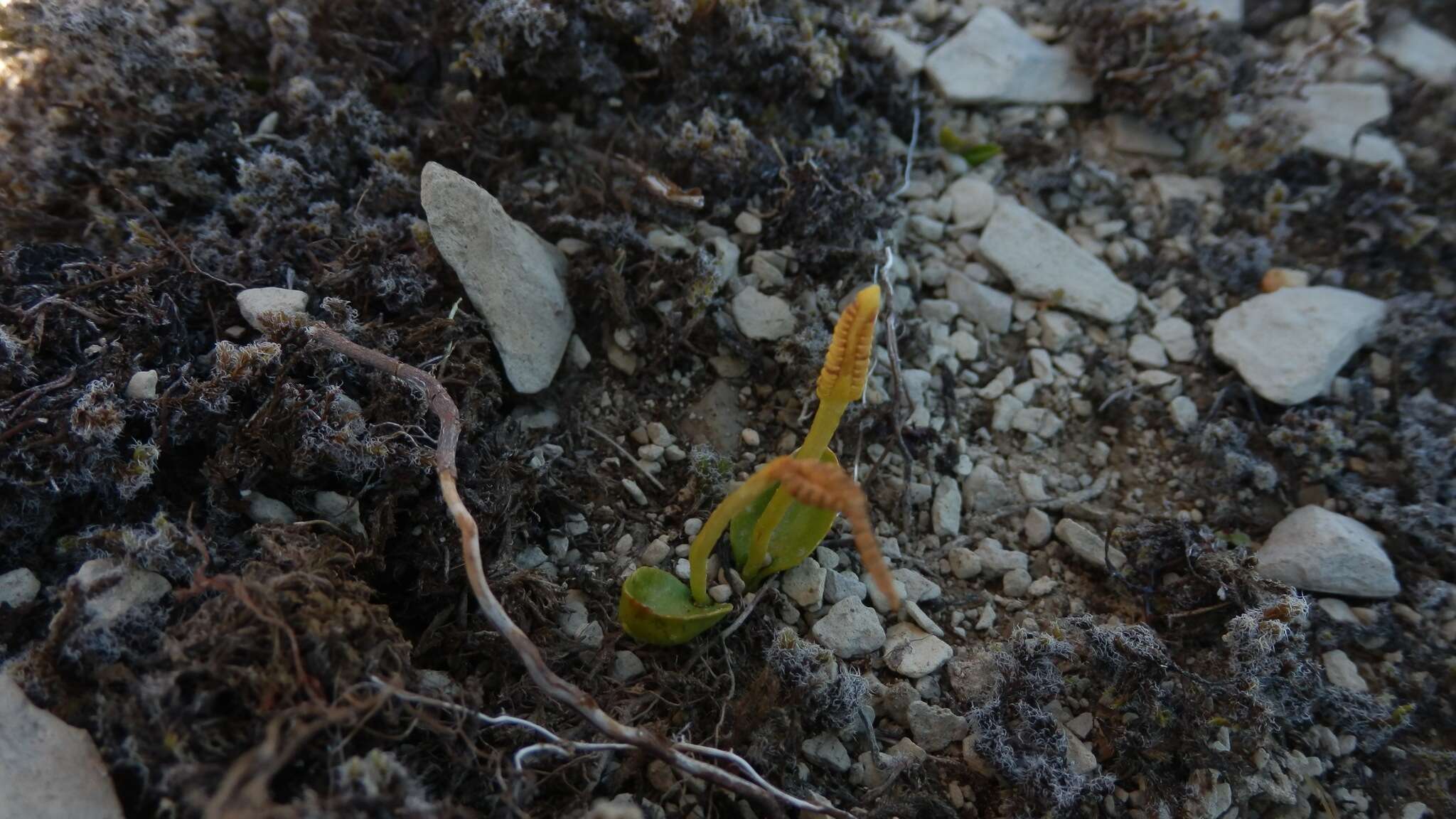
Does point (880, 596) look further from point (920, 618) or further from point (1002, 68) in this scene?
point (1002, 68)

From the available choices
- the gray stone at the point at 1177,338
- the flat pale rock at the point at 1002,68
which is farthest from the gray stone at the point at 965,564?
the flat pale rock at the point at 1002,68

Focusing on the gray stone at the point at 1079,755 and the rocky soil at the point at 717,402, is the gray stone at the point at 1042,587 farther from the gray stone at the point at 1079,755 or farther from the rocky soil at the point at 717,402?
the gray stone at the point at 1079,755

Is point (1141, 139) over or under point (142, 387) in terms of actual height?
over

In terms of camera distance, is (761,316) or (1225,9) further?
(1225,9)

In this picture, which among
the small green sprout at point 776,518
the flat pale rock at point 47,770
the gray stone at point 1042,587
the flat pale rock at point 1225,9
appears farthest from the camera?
the flat pale rock at point 1225,9

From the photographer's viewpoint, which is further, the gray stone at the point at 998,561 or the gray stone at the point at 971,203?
the gray stone at the point at 971,203

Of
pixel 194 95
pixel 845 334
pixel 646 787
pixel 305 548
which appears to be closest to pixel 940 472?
pixel 845 334

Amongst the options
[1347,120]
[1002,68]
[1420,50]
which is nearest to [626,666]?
[1002,68]
